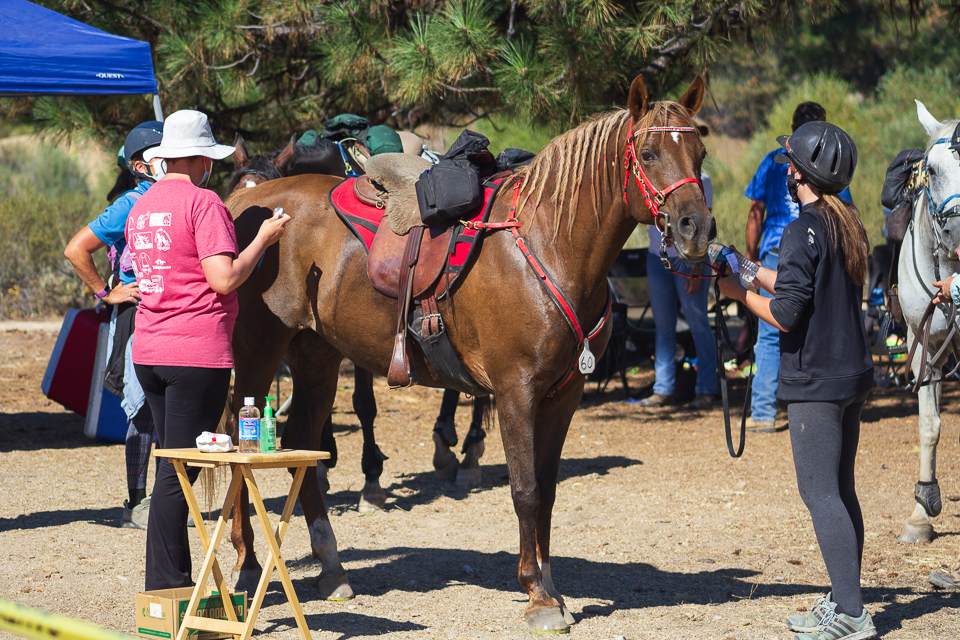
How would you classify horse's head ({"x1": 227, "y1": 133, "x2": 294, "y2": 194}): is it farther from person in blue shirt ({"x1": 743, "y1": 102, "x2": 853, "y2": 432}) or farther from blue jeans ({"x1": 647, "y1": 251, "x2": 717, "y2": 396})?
blue jeans ({"x1": 647, "y1": 251, "x2": 717, "y2": 396})

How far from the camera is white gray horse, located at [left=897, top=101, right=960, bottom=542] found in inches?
185

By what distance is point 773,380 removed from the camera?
7.95m

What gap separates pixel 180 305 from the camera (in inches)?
135

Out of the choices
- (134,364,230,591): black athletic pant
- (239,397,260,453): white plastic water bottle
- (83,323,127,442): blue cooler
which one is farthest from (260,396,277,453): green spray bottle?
(83,323,127,442): blue cooler

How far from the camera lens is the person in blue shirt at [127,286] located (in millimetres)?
4824

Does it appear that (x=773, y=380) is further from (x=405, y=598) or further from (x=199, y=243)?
(x=199, y=243)

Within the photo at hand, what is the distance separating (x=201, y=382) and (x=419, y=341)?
96cm

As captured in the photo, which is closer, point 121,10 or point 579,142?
point 579,142

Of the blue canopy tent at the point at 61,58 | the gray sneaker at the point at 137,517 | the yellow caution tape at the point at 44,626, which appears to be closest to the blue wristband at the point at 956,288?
the yellow caution tape at the point at 44,626

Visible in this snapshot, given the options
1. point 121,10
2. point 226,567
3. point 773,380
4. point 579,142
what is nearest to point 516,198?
point 579,142

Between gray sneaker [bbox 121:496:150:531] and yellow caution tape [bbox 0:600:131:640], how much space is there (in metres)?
3.92

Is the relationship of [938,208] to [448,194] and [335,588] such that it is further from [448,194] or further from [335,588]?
[335,588]

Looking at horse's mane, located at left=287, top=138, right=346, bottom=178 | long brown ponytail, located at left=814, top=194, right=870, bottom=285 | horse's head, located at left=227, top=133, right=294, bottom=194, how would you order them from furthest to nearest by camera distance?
1. horse's mane, located at left=287, top=138, right=346, bottom=178
2. horse's head, located at left=227, top=133, right=294, bottom=194
3. long brown ponytail, located at left=814, top=194, right=870, bottom=285

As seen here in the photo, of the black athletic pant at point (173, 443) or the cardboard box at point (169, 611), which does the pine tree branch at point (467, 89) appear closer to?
the black athletic pant at point (173, 443)
